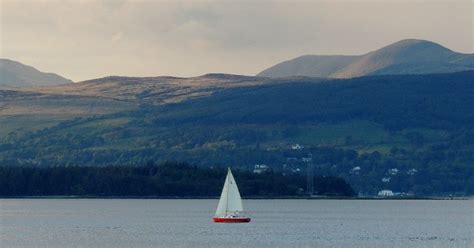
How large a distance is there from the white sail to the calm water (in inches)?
87.4

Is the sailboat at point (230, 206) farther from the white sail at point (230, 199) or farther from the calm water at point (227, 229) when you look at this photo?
the calm water at point (227, 229)

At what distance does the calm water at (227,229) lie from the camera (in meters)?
102

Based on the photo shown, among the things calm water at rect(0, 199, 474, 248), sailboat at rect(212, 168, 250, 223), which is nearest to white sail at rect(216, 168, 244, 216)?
sailboat at rect(212, 168, 250, 223)

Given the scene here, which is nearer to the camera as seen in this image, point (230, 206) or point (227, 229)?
point (227, 229)

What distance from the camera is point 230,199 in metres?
130

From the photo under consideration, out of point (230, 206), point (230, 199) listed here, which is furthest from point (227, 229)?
point (230, 206)

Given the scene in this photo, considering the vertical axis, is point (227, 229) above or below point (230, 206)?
below

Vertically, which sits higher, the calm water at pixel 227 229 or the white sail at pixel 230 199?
the white sail at pixel 230 199

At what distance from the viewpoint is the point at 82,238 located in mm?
106375

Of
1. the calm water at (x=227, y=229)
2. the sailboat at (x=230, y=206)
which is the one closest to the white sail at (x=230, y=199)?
the sailboat at (x=230, y=206)

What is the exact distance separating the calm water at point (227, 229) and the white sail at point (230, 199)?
2221mm

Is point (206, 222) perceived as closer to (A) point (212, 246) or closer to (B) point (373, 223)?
(B) point (373, 223)

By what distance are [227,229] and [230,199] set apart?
1002 cm

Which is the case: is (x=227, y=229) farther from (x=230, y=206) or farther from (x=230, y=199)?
(x=230, y=206)
